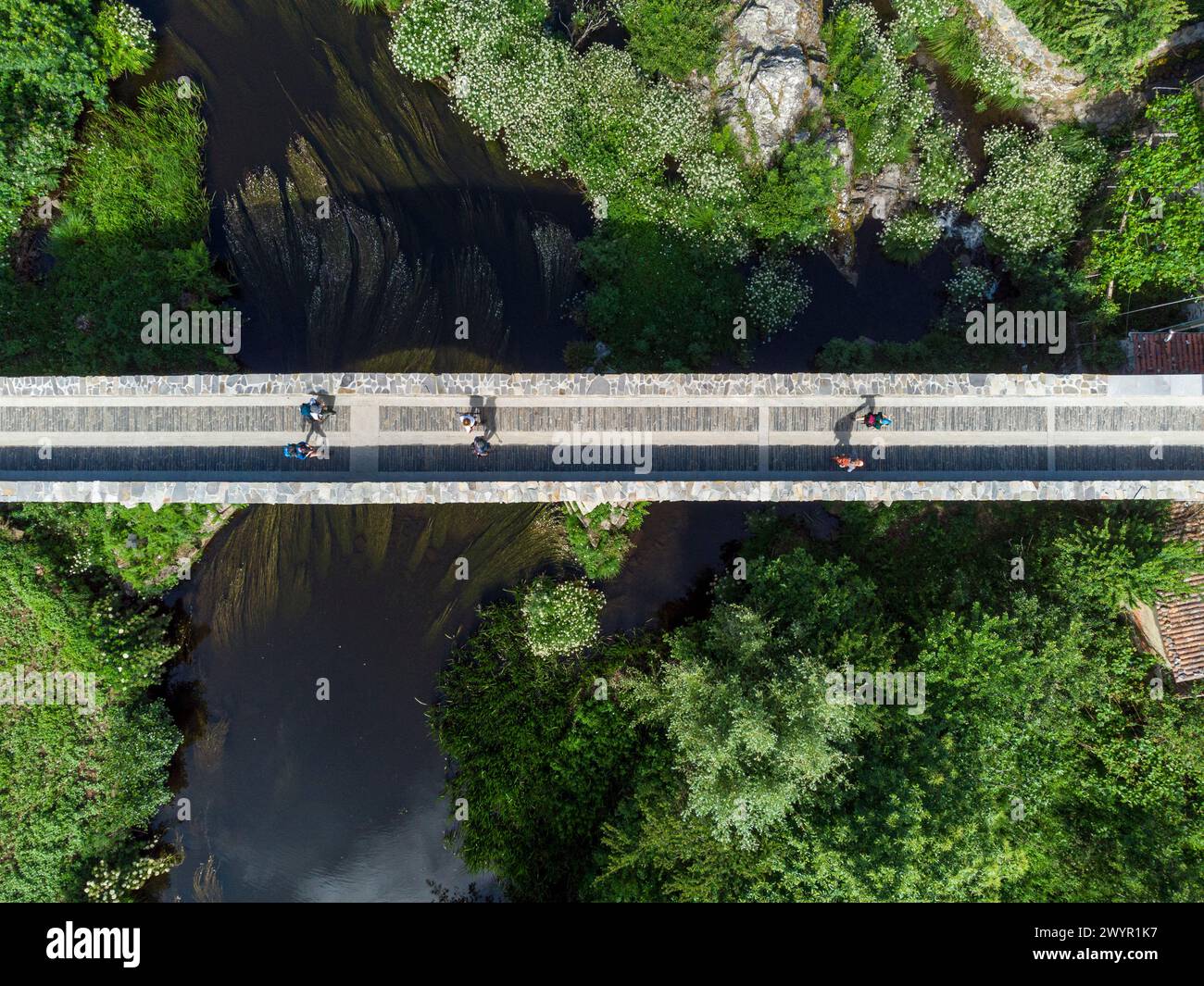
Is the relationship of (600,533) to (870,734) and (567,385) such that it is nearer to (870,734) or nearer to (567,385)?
(567,385)

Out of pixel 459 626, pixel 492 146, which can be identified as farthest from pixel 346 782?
pixel 492 146

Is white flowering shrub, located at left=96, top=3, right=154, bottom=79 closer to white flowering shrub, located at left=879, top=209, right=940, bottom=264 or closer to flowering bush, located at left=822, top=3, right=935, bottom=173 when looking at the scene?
flowering bush, located at left=822, top=3, right=935, bottom=173

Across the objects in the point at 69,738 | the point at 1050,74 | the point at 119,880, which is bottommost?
the point at 119,880

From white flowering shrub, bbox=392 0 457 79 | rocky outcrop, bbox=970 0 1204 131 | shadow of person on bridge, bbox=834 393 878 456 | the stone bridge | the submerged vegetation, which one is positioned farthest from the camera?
rocky outcrop, bbox=970 0 1204 131

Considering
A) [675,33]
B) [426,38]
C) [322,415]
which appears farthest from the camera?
[426,38]

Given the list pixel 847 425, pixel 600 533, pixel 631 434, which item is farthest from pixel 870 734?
pixel 631 434

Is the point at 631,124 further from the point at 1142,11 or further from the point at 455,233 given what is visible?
the point at 1142,11

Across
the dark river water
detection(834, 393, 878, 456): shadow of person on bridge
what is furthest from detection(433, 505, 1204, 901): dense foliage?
detection(834, 393, 878, 456): shadow of person on bridge
